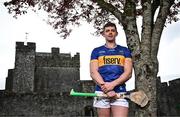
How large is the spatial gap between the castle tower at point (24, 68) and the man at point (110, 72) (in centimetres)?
4259

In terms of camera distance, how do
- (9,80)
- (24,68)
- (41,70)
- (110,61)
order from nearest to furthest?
(110,61) < (24,68) < (9,80) < (41,70)

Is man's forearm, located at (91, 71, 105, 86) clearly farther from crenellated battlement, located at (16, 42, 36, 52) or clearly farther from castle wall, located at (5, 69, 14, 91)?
crenellated battlement, located at (16, 42, 36, 52)

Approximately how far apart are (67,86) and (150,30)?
146 ft

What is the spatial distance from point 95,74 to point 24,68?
44.2 m

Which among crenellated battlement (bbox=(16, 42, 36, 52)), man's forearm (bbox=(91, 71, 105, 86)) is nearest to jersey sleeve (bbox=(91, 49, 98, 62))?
man's forearm (bbox=(91, 71, 105, 86))

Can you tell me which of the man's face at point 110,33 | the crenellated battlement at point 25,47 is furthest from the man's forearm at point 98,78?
the crenellated battlement at point 25,47

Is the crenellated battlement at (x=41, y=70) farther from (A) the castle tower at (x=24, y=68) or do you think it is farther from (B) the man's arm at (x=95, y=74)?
(B) the man's arm at (x=95, y=74)

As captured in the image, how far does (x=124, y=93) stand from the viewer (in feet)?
18.0

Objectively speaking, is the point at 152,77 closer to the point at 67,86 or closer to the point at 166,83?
the point at 166,83

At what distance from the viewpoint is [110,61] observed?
18.1 feet

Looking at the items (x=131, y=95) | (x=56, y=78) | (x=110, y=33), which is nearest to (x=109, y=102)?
(x=131, y=95)

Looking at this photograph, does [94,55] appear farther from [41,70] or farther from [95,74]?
[41,70]

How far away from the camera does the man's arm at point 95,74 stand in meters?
5.38

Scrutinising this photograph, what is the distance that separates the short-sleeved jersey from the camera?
5469mm
